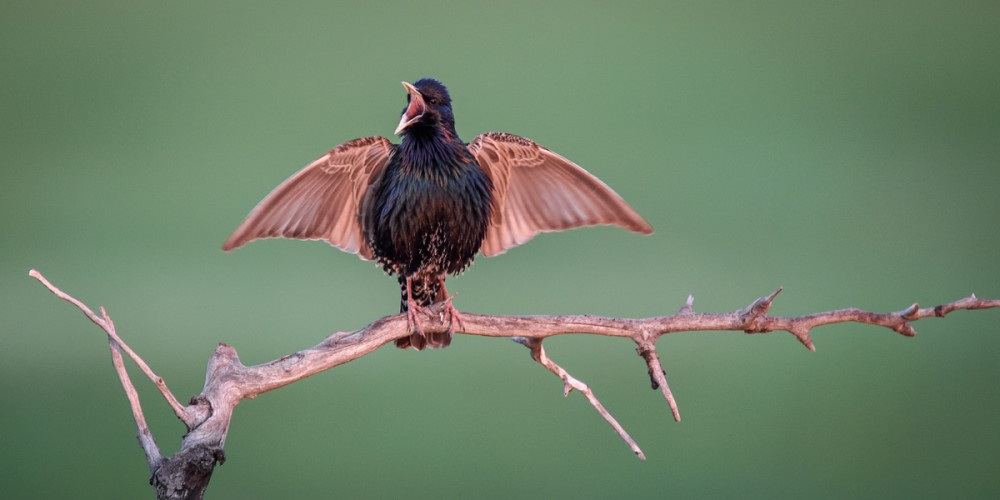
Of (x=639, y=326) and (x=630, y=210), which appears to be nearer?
(x=639, y=326)

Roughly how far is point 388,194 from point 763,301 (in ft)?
4.06

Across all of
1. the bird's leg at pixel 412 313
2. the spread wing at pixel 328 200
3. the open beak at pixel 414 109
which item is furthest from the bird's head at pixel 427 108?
the bird's leg at pixel 412 313

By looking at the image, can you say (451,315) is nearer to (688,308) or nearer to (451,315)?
(451,315)

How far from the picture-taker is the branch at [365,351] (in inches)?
80.9

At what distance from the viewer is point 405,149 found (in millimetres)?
2863

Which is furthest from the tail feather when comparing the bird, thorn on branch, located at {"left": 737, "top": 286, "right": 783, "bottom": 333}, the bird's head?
thorn on branch, located at {"left": 737, "top": 286, "right": 783, "bottom": 333}

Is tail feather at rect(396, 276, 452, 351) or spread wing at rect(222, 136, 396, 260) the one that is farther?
tail feather at rect(396, 276, 452, 351)

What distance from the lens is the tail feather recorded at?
285 cm

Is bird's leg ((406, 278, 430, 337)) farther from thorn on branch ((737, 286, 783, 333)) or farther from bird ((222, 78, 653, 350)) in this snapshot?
thorn on branch ((737, 286, 783, 333))

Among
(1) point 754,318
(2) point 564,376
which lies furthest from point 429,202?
(1) point 754,318

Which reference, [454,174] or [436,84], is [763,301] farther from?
[436,84]

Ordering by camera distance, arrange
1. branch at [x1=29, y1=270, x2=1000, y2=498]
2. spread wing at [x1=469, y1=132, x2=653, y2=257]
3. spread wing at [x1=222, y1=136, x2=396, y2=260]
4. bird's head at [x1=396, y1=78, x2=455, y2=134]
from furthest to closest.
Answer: spread wing at [x1=469, y1=132, x2=653, y2=257] → bird's head at [x1=396, y1=78, x2=455, y2=134] → spread wing at [x1=222, y1=136, x2=396, y2=260] → branch at [x1=29, y1=270, x2=1000, y2=498]

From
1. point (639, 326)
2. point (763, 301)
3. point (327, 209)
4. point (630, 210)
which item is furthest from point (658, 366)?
point (327, 209)

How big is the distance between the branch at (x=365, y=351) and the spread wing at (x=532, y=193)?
49cm
